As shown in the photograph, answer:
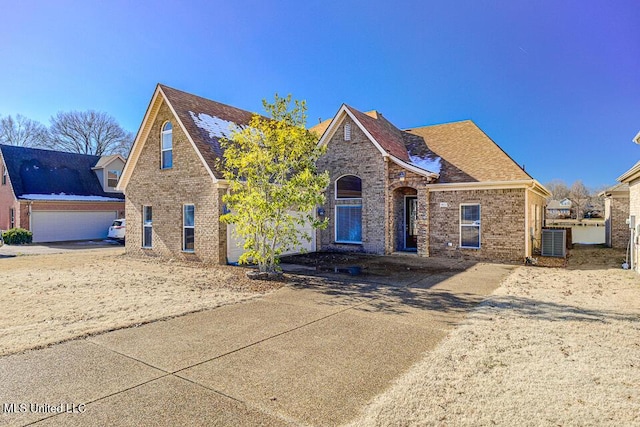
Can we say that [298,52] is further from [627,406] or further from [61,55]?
[627,406]

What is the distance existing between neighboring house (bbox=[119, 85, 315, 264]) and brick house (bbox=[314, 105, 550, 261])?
3.35 m

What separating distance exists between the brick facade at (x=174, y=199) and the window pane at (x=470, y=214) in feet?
30.9

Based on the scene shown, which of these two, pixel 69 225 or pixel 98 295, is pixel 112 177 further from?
pixel 98 295

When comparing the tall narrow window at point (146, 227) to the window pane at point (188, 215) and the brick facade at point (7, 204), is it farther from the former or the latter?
the brick facade at point (7, 204)

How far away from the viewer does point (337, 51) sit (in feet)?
57.1

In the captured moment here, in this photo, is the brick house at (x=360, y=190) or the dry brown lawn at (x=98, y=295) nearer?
the dry brown lawn at (x=98, y=295)

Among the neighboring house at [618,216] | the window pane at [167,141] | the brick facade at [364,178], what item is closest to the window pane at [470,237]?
the brick facade at [364,178]

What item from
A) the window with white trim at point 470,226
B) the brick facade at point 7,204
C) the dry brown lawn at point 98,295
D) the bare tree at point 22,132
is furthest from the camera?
the bare tree at point 22,132

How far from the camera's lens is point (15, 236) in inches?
890

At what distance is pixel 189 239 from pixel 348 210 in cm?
710

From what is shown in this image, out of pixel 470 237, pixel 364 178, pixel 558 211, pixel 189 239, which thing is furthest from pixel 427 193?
pixel 558 211

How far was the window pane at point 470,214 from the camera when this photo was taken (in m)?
14.7

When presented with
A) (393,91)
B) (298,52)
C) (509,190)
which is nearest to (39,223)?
(298,52)

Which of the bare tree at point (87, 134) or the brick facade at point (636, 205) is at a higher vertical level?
the bare tree at point (87, 134)
